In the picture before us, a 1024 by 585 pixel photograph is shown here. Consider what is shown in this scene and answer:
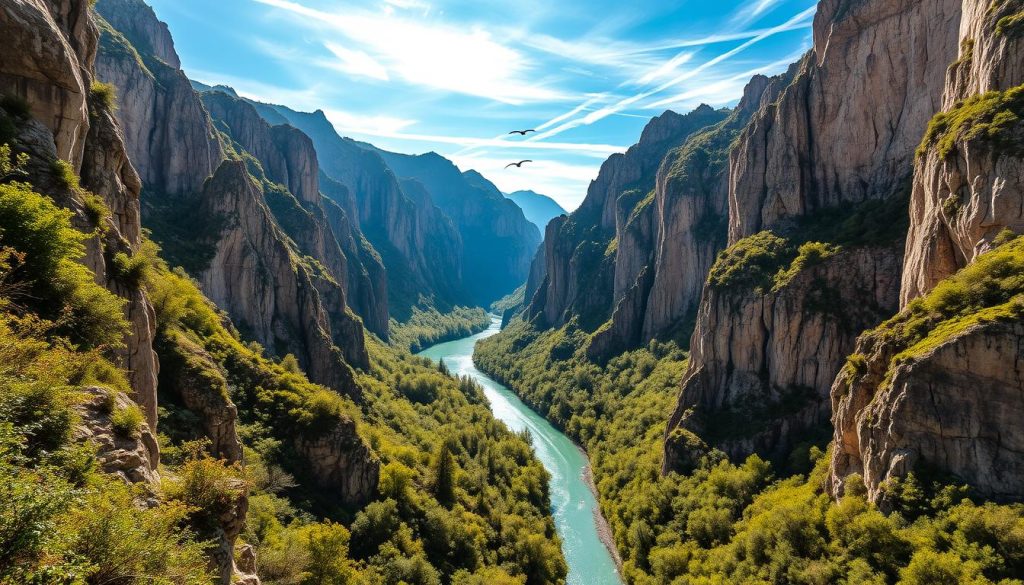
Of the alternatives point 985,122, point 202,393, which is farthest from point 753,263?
point 202,393

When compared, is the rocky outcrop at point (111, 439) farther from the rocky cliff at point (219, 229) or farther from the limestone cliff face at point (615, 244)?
the limestone cliff face at point (615, 244)

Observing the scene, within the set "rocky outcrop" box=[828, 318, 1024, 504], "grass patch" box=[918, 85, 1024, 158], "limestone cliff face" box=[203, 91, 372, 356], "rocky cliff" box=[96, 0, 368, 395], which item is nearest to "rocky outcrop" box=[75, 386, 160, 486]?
"rocky outcrop" box=[828, 318, 1024, 504]

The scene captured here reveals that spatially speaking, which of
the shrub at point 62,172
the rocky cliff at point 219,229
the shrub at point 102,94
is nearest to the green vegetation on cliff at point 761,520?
the rocky cliff at point 219,229

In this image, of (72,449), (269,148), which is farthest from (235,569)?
(269,148)

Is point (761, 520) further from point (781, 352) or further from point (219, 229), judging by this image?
point (219, 229)

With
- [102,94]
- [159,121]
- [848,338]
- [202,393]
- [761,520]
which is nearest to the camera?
[102,94]

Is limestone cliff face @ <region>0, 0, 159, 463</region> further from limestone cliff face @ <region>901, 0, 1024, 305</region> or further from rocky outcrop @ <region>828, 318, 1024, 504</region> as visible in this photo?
limestone cliff face @ <region>901, 0, 1024, 305</region>

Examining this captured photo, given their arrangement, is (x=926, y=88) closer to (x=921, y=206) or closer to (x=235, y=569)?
(x=921, y=206)
